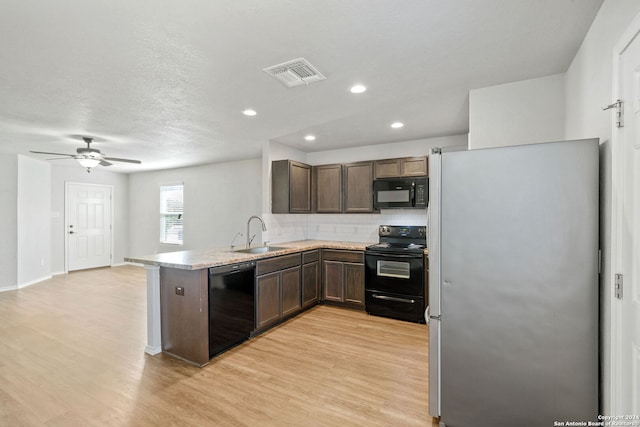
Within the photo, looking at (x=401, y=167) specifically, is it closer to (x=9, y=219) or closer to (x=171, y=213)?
(x=171, y=213)

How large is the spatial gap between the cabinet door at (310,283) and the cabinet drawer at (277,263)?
0.81 ft

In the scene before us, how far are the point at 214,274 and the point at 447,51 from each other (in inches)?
104

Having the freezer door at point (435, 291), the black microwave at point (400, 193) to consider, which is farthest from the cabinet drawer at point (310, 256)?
the freezer door at point (435, 291)

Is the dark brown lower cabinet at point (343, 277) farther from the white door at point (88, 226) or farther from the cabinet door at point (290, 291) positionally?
the white door at point (88, 226)

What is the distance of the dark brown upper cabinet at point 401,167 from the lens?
422 cm

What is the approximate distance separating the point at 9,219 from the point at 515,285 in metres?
7.84

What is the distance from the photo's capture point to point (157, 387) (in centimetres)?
237

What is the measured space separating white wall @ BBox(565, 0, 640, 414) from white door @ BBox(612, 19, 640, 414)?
0.11m

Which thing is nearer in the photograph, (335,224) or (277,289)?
(277,289)

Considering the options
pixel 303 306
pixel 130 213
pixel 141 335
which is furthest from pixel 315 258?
pixel 130 213

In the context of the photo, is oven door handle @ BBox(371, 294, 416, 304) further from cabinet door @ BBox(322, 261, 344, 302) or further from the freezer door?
the freezer door

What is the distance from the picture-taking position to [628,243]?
4.29 feet

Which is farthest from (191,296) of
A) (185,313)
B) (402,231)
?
(402,231)

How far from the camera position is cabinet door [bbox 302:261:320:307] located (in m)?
4.19
